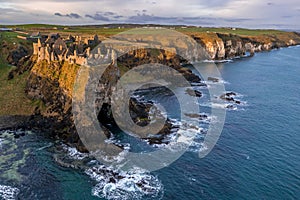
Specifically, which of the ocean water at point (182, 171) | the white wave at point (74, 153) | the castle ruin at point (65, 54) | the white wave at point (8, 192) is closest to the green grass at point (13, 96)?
the castle ruin at point (65, 54)

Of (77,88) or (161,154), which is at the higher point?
(77,88)

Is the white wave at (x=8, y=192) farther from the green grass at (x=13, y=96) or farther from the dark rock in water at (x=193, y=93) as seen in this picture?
the dark rock in water at (x=193, y=93)

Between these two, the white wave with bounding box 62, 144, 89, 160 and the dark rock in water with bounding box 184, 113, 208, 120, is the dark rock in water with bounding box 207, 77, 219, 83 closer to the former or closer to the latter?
the dark rock in water with bounding box 184, 113, 208, 120

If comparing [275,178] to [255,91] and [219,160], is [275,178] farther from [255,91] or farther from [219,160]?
[255,91]

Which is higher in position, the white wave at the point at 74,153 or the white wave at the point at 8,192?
the white wave at the point at 74,153

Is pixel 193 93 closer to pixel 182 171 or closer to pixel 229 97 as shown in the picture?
pixel 229 97

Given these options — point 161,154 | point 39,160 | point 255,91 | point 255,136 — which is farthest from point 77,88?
point 255,91
